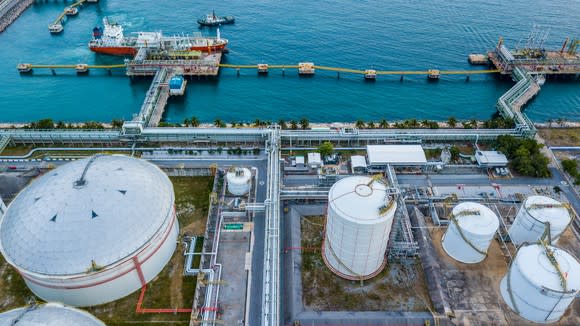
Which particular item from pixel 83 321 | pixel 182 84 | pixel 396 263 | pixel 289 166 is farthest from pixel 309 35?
pixel 83 321

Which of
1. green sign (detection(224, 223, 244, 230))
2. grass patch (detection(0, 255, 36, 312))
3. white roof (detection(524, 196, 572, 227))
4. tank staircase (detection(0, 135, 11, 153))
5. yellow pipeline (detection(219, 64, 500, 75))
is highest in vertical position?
white roof (detection(524, 196, 572, 227))

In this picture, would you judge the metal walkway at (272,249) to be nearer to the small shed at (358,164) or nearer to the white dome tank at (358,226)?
the white dome tank at (358,226)

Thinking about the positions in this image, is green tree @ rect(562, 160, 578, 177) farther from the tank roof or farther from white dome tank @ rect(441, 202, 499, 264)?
the tank roof

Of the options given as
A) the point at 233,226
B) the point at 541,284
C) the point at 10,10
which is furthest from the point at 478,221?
the point at 10,10

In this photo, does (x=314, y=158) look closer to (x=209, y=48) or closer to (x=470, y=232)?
(x=470, y=232)

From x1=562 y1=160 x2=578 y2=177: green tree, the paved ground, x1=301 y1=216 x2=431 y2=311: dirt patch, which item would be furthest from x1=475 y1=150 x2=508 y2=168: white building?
the paved ground
